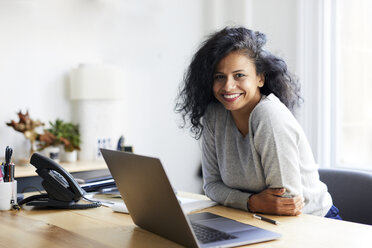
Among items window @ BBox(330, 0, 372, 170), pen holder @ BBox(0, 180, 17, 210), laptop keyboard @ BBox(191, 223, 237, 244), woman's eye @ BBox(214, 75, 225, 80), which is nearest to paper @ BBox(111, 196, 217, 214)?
laptop keyboard @ BBox(191, 223, 237, 244)

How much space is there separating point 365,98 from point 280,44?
0.77m

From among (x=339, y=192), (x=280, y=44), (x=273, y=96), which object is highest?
(x=280, y=44)

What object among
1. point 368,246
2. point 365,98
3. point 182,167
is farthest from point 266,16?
point 368,246

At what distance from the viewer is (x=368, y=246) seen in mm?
1165

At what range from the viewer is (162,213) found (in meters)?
1.20

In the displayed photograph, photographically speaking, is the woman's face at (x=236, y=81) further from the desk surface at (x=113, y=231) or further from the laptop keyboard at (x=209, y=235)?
the laptop keyboard at (x=209, y=235)

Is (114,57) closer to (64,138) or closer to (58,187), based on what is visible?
(64,138)

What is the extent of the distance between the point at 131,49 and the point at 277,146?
7.44ft

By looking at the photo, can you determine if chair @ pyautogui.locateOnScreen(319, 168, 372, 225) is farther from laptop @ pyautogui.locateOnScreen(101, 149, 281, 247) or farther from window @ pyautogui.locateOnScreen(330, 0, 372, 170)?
window @ pyautogui.locateOnScreen(330, 0, 372, 170)

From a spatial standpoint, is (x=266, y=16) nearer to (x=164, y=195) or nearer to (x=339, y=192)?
(x=339, y=192)

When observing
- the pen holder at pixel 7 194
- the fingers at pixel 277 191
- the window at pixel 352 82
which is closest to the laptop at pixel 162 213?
the fingers at pixel 277 191

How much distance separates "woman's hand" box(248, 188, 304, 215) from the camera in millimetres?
1521

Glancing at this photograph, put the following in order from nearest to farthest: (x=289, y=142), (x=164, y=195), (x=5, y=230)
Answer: (x=164, y=195)
(x=5, y=230)
(x=289, y=142)

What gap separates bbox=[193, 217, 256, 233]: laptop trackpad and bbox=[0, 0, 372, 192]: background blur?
173cm
